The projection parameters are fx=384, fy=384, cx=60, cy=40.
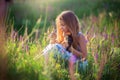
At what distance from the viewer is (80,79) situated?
4.62 metres

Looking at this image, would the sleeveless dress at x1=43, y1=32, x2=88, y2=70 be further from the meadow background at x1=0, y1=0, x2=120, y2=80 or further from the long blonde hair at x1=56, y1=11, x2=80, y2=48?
the long blonde hair at x1=56, y1=11, x2=80, y2=48

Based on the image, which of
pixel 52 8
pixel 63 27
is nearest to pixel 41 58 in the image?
pixel 63 27

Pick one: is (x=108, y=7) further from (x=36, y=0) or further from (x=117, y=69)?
(x=117, y=69)

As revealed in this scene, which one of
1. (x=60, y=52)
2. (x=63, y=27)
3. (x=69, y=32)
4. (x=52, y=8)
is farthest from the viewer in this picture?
(x=52, y=8)

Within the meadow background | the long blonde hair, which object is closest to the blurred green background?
the meadow background

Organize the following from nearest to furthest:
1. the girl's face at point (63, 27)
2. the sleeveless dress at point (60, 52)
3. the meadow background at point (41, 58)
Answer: the meadow background at point (41, 58) → the sleeveless dress at point (60, 52) → the girl's face at point (63, 27)

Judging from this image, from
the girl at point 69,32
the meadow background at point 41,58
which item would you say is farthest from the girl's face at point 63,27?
the meadow background at point 41,58

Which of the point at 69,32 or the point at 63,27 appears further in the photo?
the point at 69,32

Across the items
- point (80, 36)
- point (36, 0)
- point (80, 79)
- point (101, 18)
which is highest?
point (36, 0)

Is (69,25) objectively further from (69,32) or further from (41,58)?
(41,58)

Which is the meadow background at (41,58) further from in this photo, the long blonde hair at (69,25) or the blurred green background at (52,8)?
the blurred green background at (52,8)

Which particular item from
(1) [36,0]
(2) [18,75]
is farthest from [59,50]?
(1) [36,0]

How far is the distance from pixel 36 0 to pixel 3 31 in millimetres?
8608

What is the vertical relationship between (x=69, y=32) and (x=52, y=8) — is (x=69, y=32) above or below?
below
